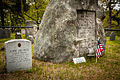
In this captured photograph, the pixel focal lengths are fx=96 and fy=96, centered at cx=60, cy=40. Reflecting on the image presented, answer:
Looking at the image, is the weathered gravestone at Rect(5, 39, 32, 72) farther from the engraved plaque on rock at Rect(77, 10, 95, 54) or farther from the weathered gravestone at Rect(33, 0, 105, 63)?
the engraved plaque on rock at Rect(77, 10, 95, 54)

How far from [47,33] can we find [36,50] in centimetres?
110

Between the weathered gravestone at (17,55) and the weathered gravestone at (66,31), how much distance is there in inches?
39.4

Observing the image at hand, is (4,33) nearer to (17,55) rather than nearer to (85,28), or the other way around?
(17,55)

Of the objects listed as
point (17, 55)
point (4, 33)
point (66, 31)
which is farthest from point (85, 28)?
point (4, 33)

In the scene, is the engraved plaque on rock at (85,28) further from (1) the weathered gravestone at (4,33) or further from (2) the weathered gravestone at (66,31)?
(1) the weathered gravestone at (4,33)

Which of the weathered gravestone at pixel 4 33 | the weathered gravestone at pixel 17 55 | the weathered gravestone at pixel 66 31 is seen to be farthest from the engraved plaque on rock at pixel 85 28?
the weathered gravestone at pixel 4 33

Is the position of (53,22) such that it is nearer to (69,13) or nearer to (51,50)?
(69,13)

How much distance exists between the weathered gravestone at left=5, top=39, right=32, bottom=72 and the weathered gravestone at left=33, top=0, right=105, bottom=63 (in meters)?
1.00

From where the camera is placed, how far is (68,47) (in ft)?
14.7

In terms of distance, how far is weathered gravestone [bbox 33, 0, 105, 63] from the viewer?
4367 millimetres

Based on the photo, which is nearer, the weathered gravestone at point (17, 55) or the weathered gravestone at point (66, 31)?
Result: the weathered gravestone at point (17, 55)

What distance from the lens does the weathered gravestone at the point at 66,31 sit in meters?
4.37

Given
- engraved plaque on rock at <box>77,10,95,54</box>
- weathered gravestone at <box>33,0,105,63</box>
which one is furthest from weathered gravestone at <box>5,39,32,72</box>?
engraved plaque on rock at <box>77,10,95,54</box>

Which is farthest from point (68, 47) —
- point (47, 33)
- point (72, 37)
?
point (47, 33)
